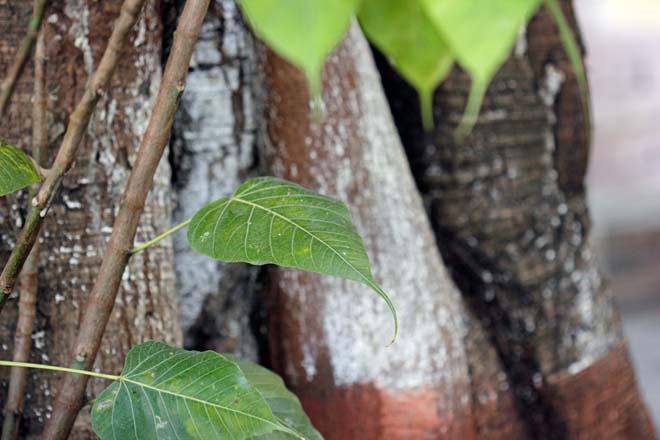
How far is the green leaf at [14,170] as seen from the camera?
25.5 inches

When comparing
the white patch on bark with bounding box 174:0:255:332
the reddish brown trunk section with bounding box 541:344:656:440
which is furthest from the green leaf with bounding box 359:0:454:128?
the reddish brown trunk section with bounding box 541:344:656:440

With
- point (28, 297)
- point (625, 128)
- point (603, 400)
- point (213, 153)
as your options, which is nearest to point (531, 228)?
point (603, 400)

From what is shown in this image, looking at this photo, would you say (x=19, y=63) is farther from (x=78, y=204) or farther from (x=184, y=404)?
(x=184, y=404)

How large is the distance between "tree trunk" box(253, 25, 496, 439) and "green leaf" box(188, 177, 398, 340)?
1.28 ft

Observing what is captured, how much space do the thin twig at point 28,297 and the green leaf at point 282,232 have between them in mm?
234

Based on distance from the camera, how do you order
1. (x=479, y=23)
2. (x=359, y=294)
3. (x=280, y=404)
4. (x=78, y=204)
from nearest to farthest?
(x=479, y=23) < (x=280, y=404) < (x=78, y=204) < (x=359, y=294)

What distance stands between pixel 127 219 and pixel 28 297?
0.21 meters

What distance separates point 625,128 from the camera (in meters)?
5.26

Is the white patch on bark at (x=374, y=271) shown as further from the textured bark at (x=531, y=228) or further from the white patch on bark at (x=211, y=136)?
the textured bark at (x=531, y=228)

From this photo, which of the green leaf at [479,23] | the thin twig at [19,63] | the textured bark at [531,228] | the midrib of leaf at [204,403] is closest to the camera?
the green leaf at [479,23]

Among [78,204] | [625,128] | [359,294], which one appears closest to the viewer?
[78,204]

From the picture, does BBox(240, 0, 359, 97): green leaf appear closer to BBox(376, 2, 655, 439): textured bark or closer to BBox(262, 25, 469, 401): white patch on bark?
BBox(262, 25, 469, 401): white patch on bark

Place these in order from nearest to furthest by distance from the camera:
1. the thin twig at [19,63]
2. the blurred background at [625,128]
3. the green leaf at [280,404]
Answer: the green leaf at [280,404] → the thin twig at [19,63] → the blurred background at [625,128]

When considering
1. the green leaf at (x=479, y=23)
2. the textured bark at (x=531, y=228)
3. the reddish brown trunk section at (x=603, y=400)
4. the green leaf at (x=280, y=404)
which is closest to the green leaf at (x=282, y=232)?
the green leaf at (x=280, y=404)
